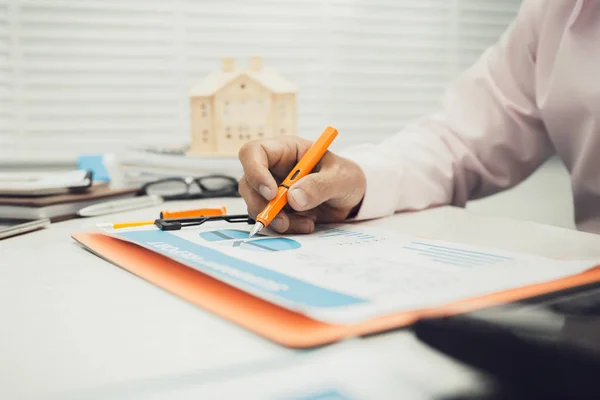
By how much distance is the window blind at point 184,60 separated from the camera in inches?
51.4

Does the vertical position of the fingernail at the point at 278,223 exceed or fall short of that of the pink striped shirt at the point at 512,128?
it falls short

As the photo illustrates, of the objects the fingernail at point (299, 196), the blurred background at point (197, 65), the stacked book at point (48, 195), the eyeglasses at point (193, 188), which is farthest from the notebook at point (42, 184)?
the blurred background at point (197, 65)

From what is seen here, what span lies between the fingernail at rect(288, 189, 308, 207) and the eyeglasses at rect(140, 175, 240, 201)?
43cm

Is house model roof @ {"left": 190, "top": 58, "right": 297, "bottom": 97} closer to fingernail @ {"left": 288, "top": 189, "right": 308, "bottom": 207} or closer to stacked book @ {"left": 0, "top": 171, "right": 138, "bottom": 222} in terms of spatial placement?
stacked book @ {"left": 0, "top": 171, "right": 138, "bottom": 222}

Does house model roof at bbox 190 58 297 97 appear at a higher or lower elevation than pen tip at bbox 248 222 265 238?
higher

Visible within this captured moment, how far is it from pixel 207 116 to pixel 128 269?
67cm

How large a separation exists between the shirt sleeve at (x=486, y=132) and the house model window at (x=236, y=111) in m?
0.28

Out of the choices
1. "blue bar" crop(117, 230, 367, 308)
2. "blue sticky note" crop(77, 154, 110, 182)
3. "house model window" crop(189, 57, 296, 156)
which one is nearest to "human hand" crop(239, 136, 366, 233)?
"blue bar" crop(117, 230, 367, 308)

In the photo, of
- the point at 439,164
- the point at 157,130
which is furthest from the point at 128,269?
the point at 157,130

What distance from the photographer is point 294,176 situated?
1.87 feet

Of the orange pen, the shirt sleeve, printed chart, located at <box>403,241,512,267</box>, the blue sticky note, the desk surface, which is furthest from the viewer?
the blue sticky note

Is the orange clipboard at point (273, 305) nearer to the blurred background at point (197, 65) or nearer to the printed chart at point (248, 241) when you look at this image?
the printed chart at point (248, 241)

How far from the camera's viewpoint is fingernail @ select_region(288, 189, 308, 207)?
1.75 feet

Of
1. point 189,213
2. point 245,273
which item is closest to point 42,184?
point 189,213
